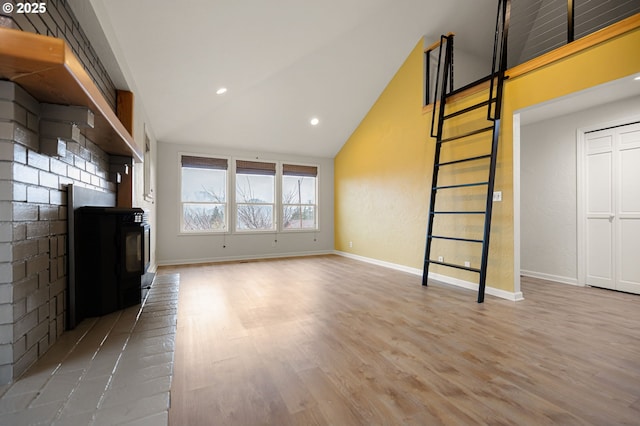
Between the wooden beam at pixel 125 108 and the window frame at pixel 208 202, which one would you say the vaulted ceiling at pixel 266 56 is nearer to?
the wooden beam at pixel 125 108

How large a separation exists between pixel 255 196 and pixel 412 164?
347 centimetres

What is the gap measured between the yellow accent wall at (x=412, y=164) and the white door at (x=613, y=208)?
5.75 ft

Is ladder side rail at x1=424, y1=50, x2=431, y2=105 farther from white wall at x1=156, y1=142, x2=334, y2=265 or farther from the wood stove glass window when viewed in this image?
the wood stove glass window

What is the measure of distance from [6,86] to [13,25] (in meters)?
0.28

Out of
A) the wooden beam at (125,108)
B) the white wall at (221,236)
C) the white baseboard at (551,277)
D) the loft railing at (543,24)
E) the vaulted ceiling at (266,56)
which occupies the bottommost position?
the white baseboard at (551,277)

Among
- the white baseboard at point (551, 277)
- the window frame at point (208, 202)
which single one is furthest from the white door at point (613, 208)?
the window frame at point (208, 202)

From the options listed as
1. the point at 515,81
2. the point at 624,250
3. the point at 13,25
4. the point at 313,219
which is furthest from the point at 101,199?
the point at 624,250

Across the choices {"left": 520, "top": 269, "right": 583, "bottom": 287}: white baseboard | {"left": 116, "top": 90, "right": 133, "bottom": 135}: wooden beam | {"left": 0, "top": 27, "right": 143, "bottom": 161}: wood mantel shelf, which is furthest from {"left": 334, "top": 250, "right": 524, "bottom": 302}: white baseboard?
{"left": 116, "top": 90, "right": 133, "bottom": 135}: wooden beam

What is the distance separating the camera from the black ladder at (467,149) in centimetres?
320

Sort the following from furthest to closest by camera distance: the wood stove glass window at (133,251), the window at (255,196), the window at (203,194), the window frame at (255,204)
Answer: the window at (255,196), the window frame at (255,204), the window at (203,194), the wood stove glass window at (133,251)

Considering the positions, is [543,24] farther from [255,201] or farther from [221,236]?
[221,236]

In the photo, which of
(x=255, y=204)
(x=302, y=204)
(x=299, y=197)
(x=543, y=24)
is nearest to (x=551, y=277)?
(x=543, y=24)

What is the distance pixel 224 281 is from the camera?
4137 millimetres

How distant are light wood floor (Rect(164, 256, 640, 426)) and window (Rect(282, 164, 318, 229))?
3429mm
